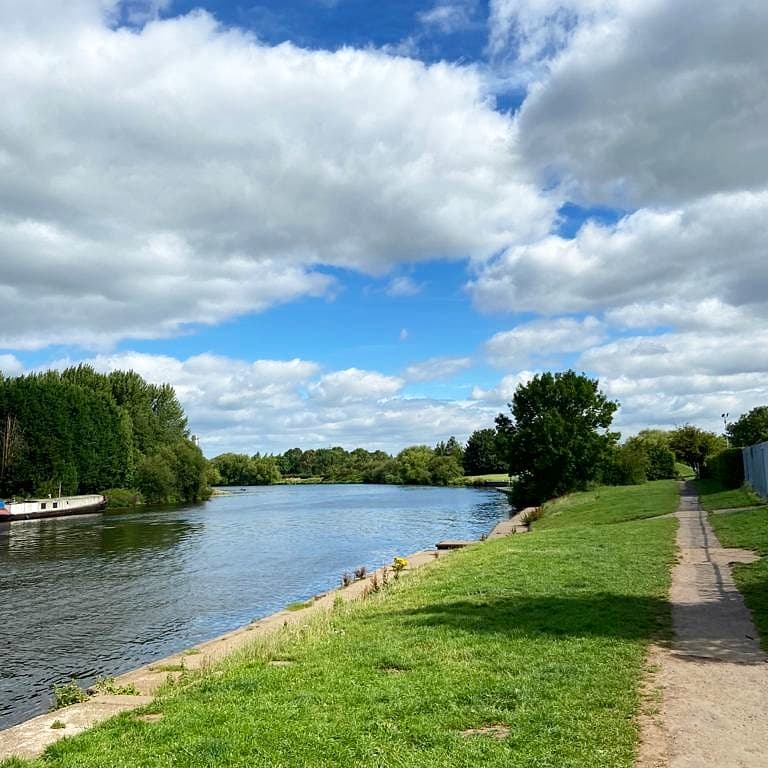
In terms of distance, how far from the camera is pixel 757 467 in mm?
31156

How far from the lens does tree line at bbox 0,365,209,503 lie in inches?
2835

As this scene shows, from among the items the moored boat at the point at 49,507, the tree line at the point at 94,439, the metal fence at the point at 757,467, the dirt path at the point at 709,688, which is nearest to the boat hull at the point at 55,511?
the moored boat at the point at 49,507

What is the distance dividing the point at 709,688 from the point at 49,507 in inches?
2610

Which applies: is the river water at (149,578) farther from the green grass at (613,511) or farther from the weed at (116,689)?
the green grass at (613,511)

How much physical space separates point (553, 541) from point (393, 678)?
14860mm

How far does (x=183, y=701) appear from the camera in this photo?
8203 mm

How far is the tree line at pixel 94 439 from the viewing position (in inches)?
2835

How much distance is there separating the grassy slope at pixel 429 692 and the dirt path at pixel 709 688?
0.97 feet

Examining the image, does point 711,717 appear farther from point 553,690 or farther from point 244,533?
point 244,533

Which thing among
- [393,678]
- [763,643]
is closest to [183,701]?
[393,678]

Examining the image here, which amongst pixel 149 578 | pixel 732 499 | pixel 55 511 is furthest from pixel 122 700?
pixel 55 511

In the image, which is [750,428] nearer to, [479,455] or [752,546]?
[752,546]

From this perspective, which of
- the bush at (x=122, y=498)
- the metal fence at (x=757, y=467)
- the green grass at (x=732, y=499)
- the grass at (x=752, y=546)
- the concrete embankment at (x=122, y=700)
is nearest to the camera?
the concrete embankment at (x=122, y=700)

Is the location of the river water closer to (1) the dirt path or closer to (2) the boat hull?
(2) the boat hull
